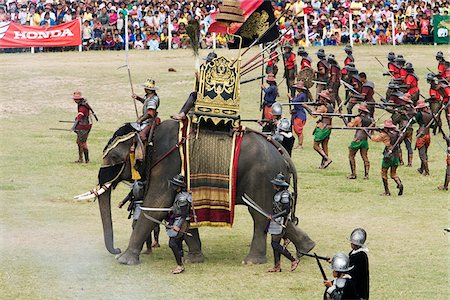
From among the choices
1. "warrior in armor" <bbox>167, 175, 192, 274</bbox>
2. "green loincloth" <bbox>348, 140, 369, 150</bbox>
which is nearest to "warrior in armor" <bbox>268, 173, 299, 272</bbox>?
"warrior in armor" <bbox>167, 175, 192, 274</bbox>

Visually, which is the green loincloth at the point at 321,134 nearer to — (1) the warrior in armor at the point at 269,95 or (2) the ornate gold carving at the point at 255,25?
(1) the warrior in armor at the point at 269,95

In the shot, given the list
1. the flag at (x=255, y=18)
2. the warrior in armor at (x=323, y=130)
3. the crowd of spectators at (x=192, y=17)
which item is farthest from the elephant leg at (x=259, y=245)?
the crowd of spectators at (x=192, y=17)

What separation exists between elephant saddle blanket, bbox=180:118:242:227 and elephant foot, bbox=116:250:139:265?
3.71ft

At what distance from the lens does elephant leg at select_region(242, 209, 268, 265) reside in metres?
18.4

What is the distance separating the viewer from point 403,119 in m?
26.4

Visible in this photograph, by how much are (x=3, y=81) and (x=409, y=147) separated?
15.7 meters

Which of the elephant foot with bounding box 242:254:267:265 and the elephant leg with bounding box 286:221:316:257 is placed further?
the elephant leg with bounding box 286:221:316:257

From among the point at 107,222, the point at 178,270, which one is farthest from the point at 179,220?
the point at 107,222

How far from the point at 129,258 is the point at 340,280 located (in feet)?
18.9

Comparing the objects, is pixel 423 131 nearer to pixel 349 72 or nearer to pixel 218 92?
pixel 349 72

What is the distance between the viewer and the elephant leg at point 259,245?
18438mm

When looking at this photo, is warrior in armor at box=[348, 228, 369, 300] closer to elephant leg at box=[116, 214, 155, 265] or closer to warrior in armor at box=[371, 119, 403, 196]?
elephant leg at box=[116, 214, 155, 265]

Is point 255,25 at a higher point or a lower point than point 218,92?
higher

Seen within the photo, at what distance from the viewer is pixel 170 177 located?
1836 cm
